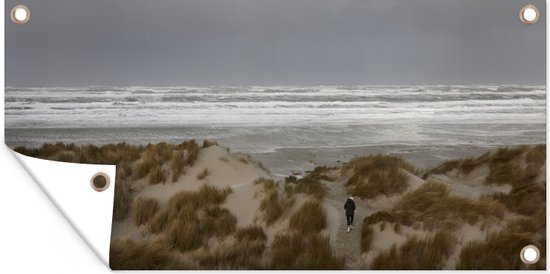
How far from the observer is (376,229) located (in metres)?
2.13

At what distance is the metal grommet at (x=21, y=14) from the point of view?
87.7 inches

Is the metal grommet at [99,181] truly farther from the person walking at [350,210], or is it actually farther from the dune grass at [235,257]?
the person walking at [350,210]

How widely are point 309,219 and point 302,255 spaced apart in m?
0.13

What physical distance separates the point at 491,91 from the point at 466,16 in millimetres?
283

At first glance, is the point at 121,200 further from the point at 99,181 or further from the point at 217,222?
the point at 217,222

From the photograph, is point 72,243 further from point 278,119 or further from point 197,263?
point 278,119

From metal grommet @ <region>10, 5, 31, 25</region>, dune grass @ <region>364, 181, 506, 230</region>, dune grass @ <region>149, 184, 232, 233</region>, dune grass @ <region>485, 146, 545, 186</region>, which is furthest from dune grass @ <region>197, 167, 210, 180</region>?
dune grass @ <region>485, 146, 545, 186</region>

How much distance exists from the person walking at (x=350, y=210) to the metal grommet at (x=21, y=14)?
134 centimetres

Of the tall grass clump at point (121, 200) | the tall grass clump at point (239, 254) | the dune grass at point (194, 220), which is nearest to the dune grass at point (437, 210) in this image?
the tall grass clump at point (239, 254)

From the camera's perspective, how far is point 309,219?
215 cm

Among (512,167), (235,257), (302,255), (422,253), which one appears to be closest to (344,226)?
(302,255)

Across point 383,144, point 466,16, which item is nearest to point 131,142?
point 383,144

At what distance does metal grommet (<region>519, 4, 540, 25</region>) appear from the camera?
2186 mm

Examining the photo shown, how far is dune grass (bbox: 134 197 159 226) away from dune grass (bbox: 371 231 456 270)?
797mm
